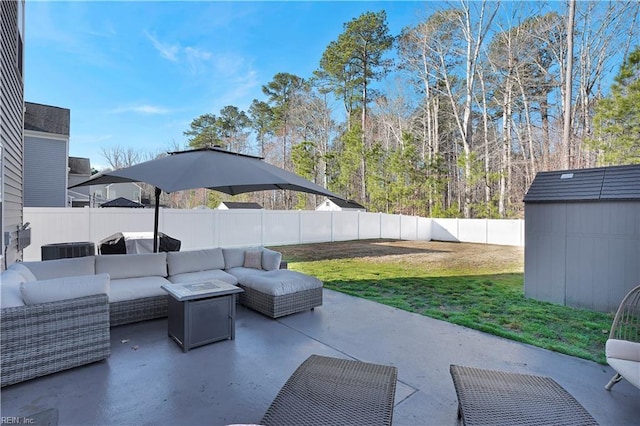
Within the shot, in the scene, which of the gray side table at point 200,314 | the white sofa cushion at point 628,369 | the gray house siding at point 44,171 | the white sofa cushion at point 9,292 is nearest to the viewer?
the white sofa cushion at point 628,369

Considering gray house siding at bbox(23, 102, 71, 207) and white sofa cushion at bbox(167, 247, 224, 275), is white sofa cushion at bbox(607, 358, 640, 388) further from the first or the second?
gray house siding at bbox(23, 102, 71, 207)

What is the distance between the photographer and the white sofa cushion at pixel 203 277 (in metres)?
4.52

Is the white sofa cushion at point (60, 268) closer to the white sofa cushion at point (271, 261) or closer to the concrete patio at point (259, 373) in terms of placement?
the concrete patio at point (259, 373)

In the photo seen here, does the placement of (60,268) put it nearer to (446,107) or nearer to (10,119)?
(10,119)

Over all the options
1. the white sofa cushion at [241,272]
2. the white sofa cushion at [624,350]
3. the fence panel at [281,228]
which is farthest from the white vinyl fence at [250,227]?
the white sofa cushion at [624,350]

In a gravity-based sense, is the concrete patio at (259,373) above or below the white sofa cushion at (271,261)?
below

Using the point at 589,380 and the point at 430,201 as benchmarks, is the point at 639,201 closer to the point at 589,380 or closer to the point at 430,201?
→ the point at 589,380

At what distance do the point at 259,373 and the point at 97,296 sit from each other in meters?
1.65

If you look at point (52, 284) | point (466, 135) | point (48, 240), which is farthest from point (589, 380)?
point (466, 135)

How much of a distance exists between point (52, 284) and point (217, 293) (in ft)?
4.68

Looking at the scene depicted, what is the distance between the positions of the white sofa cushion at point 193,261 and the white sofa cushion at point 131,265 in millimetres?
113

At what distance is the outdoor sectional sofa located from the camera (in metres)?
2.57

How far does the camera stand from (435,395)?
2520 millimetres

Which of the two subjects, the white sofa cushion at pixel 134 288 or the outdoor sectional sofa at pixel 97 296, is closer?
the outdoor sectional sofa at pixel 97 296
